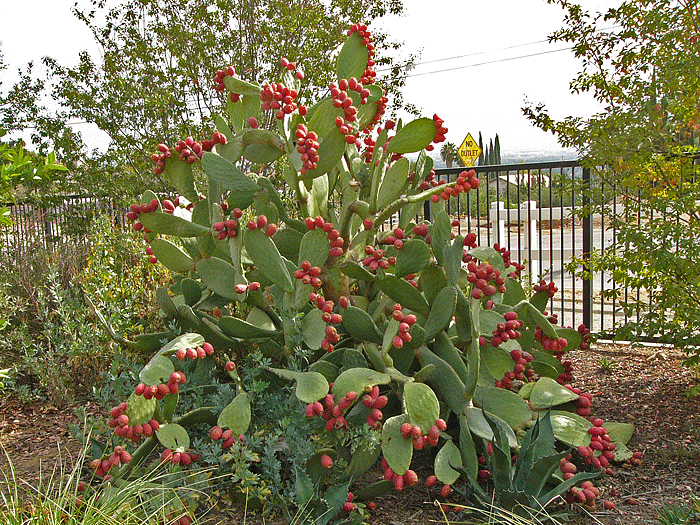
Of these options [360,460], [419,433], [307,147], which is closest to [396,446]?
[419,433]

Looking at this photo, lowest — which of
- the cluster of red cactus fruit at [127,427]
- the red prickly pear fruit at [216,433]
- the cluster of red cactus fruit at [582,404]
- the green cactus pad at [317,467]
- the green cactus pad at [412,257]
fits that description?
the green cactus pad at [317,467]

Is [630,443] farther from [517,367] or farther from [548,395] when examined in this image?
[517,367]

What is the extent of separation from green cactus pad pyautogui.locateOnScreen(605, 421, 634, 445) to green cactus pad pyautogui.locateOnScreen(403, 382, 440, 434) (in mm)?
1215

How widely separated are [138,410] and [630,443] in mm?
2487

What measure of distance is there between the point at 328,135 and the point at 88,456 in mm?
1841

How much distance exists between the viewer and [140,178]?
8039mm

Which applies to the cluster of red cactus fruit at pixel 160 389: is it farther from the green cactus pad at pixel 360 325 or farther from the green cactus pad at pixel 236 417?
the green cactus pad at pixel 360 325

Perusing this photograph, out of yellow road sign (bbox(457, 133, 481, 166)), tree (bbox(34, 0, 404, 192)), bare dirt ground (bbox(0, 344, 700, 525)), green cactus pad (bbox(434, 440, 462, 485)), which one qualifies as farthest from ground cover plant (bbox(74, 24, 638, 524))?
yellow road sign (bbox(457, 133, 481, 166))

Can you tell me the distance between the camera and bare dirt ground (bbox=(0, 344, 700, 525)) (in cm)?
262

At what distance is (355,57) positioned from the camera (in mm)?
3303

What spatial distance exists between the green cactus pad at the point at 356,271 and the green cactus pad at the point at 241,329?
18.1 inches

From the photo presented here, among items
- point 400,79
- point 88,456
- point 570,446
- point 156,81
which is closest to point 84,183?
point 156,81

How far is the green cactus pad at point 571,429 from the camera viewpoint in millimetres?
2744

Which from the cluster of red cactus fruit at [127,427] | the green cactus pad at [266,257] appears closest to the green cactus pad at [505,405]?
the green cactus pad at [266,257]
